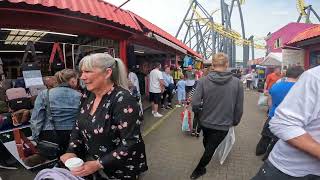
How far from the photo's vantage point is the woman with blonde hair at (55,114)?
407cm

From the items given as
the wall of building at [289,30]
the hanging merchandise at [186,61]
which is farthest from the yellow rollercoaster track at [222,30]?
the hanging merchandise at [186,61]

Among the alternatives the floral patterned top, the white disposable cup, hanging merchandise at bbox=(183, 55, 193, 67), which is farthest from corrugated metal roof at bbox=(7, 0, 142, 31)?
hanging merchandise at bbox=(183, 55, 193, 67)

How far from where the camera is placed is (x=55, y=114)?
13.4ft

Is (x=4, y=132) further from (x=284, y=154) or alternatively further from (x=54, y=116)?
(x=284, y=154)

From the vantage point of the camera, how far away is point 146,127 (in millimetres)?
8234

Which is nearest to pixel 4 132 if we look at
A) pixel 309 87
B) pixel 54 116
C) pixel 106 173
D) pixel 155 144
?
pixel 54 116

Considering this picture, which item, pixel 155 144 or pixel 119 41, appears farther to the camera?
pixel 119 41

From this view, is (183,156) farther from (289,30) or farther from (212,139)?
(289,30)

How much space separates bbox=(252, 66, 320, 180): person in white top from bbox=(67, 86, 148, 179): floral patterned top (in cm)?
99

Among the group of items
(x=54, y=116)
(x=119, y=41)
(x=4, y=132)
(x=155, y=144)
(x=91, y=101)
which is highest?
(x=119, y=41)

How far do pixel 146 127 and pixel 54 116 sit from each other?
432 cm

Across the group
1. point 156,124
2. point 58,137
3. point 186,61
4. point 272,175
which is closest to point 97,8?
point 58,137

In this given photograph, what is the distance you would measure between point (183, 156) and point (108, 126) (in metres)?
3.64

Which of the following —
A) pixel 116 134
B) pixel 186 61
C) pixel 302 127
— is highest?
pixel 186 61
